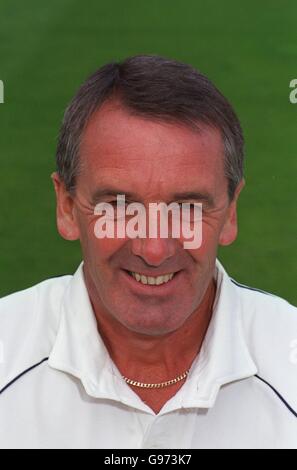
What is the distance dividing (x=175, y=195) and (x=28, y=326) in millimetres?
466

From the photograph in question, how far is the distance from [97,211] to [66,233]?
0.19 metres

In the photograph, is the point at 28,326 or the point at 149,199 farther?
the point at 28,326

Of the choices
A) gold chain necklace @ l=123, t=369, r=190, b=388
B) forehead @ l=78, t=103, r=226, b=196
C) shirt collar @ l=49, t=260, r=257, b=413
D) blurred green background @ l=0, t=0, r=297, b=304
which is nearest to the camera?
forehead @ l=78, t=103, r=226, b=196

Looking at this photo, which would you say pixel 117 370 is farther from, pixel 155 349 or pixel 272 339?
pixel 272 339

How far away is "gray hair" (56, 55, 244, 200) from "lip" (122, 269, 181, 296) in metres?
0.23

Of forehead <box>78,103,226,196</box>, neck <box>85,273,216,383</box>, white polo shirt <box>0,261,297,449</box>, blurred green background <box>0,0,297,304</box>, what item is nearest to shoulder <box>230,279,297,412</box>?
white polo shirt <box>0,261,297,449</box>

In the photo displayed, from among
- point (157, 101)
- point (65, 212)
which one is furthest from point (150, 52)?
point (157, 101)

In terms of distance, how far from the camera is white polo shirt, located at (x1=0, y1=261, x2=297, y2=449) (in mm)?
1738

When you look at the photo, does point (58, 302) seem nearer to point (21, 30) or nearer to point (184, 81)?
point (184, 81)

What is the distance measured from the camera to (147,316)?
1.71 metres

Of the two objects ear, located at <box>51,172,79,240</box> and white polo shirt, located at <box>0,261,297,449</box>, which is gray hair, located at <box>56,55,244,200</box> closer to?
ear, located at <box>51,172,79,240</box>

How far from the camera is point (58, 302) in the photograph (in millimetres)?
1877

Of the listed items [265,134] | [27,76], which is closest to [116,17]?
[27,76]

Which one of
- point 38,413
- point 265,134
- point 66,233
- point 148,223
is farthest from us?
point 265,134
